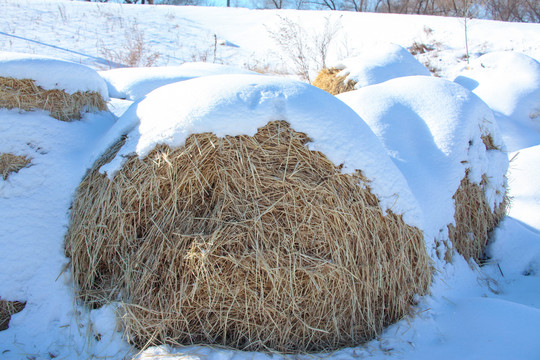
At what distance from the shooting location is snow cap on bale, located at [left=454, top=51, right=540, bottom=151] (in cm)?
529

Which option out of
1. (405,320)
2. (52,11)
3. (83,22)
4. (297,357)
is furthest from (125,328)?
(52,11)

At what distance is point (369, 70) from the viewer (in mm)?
4371

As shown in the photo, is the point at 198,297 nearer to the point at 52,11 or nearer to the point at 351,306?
the point at 351,306

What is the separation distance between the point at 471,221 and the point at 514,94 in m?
4.01

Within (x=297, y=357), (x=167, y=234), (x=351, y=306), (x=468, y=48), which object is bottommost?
(x=297, y=357)

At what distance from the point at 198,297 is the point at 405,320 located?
0.99 meters

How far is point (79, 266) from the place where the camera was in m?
1.78

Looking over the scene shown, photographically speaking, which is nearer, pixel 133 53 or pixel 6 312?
pixel 6 312

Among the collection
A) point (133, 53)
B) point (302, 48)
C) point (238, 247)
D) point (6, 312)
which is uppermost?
point (302, 48)

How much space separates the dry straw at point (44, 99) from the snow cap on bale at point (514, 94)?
5202 mm

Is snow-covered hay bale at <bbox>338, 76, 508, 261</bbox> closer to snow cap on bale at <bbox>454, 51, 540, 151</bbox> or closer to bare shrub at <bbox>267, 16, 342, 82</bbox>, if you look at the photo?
snow cap on bale at <bbox>454, 51, 540, 151</bbox>

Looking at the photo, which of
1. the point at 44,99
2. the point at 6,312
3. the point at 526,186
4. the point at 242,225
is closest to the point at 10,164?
the point at 44,99

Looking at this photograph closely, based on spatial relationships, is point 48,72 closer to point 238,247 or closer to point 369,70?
point 238,247

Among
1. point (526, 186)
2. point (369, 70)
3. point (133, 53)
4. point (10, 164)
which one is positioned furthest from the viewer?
point (133, 53)
